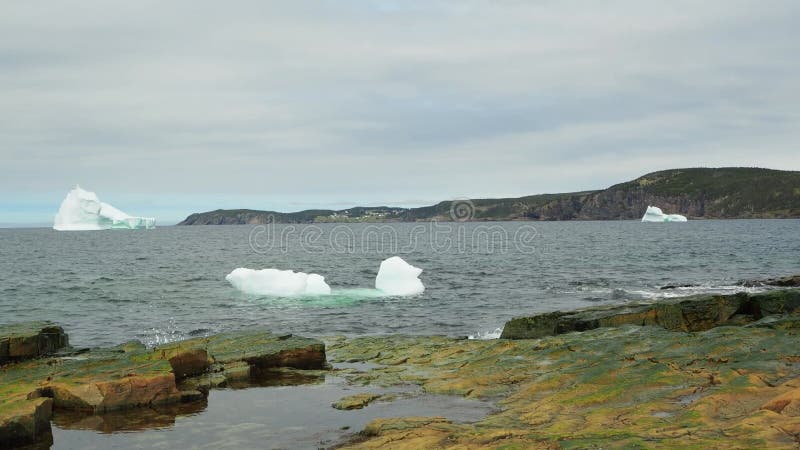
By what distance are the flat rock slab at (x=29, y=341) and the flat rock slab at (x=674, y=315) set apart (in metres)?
14.7

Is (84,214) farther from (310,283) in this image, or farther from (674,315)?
(674,315)

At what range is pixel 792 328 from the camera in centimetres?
1670

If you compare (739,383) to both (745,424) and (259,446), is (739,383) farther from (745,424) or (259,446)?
(259,446)

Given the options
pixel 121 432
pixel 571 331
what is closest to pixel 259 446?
pixel 121 432

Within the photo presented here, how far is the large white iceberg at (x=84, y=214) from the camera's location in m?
168

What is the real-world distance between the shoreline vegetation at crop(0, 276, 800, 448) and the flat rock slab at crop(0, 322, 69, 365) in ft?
0.12

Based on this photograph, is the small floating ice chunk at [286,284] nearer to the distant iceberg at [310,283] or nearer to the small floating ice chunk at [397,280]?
the distant iceberg at [310,283]

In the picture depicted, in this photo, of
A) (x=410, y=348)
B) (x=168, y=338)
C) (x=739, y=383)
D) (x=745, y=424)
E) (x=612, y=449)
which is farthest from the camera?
(x=168, y=338)

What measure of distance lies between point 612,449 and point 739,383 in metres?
4.48

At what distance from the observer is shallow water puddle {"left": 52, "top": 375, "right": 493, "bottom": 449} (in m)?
12.4

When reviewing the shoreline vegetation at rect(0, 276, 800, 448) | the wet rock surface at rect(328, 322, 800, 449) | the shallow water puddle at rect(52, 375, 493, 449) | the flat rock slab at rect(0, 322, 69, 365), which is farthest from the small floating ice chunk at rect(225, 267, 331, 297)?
the shallow water puddle at rect(52, 375, 493, 449)

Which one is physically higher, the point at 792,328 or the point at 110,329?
the point at 792,328

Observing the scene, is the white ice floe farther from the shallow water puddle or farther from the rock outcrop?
the shallow water puddle

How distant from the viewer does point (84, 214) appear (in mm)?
173500
